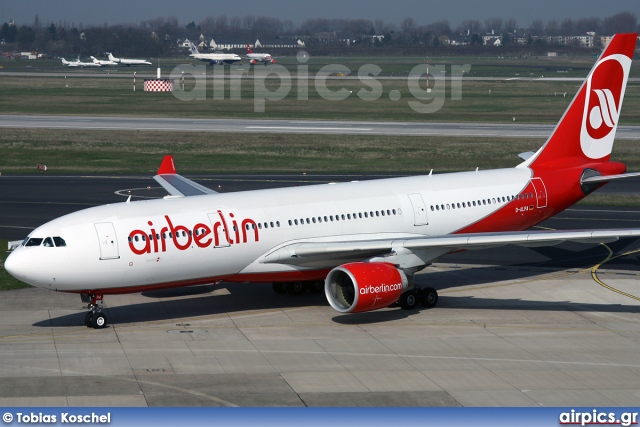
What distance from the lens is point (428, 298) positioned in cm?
3719

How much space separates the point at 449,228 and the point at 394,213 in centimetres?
292

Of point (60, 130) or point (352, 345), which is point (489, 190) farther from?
point (60, 130)

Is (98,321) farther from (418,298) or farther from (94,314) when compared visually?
(418,298)

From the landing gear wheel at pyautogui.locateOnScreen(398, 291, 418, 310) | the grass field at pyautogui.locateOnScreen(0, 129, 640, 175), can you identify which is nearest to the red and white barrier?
the grass field at pyautogui.locateOnScreen(0, 129, 640, 175)

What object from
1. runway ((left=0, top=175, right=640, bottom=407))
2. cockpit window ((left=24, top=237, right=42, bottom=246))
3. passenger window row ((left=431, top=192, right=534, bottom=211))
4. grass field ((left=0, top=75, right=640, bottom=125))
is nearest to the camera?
runway ((left=0, top=175, right=640, bottom=407))

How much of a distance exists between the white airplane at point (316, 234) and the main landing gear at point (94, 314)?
0.05 meters

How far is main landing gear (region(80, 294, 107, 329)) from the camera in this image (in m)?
33.3

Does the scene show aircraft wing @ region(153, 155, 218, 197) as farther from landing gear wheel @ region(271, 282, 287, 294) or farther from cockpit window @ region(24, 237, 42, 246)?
cockpit window @ region(24, 237, 42, 246)

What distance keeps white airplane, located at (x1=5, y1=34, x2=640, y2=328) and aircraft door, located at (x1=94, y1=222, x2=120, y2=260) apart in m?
0.05

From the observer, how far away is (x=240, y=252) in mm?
34656

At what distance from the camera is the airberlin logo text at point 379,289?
33344 millimetres

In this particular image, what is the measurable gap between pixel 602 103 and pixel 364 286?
691 inches

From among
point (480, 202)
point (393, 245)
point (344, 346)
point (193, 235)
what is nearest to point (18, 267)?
point (193, 235)

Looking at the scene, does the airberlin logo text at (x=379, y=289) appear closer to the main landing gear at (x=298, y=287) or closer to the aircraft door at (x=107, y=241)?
the main landing gear at (x=298, y=287)
